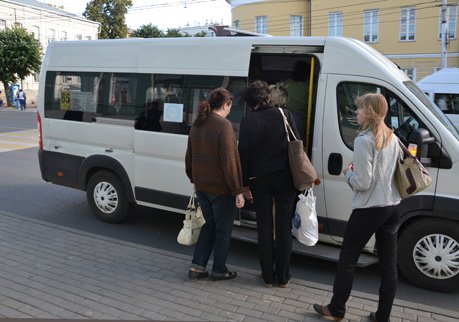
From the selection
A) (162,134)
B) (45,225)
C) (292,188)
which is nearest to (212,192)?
(292,188)

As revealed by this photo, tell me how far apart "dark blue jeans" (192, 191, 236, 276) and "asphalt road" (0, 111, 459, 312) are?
0.68m

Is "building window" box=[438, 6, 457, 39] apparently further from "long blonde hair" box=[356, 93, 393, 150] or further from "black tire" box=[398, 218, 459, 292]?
"long blonde hair" box=[356, 93, 393, 150]

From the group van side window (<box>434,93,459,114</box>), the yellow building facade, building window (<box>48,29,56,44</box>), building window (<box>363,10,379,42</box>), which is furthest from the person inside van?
building window (<box>48,29,56,44</box>)

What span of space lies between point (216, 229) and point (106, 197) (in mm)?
2547

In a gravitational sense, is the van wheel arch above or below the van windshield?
below

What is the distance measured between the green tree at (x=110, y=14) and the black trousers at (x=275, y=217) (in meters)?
59.9

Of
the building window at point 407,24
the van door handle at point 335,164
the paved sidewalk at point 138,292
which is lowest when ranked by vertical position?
the paved sidewalk at point 138,292

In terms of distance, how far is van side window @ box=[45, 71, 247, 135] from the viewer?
5316 mm

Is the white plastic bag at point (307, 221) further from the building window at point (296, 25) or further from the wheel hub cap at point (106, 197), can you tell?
the building window at point (296, 25)

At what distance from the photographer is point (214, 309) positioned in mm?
3812

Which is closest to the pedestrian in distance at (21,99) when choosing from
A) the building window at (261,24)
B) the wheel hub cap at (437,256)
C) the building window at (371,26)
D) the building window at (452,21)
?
the building window at (261,24)

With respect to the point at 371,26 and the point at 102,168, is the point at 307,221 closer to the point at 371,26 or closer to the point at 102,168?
the point at 102,168

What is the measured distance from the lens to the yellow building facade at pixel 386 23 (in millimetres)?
31109

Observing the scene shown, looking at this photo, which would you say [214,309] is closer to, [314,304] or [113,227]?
[314,304]
